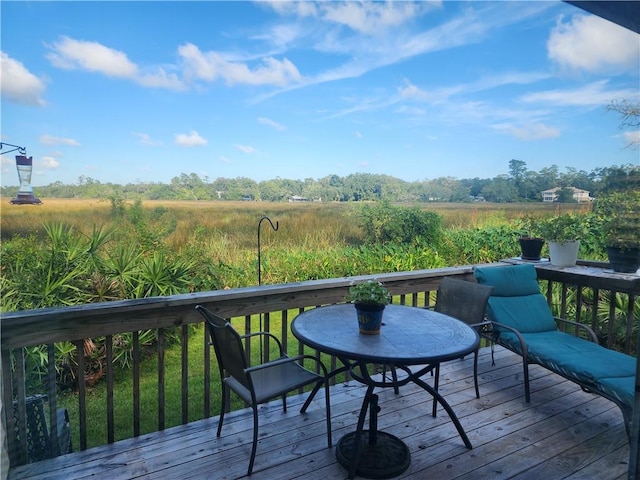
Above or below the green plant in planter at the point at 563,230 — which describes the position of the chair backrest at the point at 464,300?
below

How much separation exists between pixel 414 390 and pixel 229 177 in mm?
3946

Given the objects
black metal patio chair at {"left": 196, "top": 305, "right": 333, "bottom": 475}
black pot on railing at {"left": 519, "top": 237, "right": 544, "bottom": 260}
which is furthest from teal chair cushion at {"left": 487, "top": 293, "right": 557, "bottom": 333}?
black metal patio chair at {"left": 196, "top": 305, "right": 333, "bottom": 475}

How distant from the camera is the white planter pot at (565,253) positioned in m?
3.50

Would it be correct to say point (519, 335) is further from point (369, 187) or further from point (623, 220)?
point (369, 187)

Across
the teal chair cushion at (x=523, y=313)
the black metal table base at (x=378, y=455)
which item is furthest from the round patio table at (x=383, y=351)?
the teal chair cushion at (x=523, y=313)

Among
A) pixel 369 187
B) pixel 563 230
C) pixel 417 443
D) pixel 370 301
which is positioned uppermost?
pixel 369 187

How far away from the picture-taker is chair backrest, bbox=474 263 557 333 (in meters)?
3.10

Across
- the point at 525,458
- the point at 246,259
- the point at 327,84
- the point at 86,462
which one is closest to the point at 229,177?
the point at 246,259

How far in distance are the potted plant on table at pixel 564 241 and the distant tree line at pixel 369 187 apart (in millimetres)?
433

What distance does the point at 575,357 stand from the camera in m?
2.53

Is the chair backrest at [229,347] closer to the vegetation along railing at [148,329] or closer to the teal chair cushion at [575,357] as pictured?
the vegetation along railing at [148,329]

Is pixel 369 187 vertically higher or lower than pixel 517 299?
higher

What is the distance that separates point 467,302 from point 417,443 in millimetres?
1041

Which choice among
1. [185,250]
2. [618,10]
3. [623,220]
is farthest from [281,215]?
[618,10]
